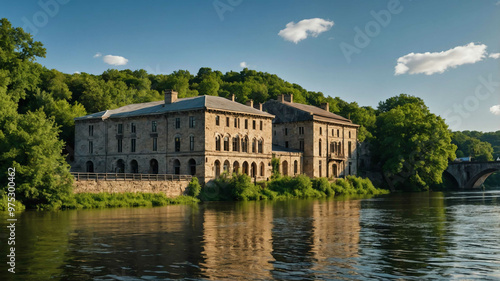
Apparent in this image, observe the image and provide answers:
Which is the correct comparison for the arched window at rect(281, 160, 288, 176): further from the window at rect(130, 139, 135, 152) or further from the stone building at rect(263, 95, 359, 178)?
the window at rect(130, 139, 135, 152)

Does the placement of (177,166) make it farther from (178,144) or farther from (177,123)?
(177,123)

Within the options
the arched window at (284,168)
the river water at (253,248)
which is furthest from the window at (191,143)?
the river water at (253,248)

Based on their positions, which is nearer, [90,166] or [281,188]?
[281,188]

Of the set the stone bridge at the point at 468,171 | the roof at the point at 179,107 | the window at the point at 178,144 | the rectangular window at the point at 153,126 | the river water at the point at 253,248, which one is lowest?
the river water at the point at 253,248

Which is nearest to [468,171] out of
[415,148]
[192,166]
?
[415,148]

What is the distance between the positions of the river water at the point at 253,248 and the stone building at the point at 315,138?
45224mm

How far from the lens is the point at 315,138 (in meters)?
82.3

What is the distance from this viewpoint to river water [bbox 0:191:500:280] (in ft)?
58.3

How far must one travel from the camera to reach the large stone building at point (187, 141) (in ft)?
212

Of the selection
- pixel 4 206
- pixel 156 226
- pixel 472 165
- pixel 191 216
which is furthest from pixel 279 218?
pixel 472 165

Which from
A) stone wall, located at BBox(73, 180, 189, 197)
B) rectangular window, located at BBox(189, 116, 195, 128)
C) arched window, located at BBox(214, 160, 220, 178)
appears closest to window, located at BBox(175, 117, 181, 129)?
rectangular window, located at BBox(189, 116, 195, 128)

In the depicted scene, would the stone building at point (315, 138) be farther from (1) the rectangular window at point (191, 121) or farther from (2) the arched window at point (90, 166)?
(2) the arched window at point (90, 166)

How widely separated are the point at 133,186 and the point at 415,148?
51254mm

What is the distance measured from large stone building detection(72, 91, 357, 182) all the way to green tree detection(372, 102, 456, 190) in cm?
1514
